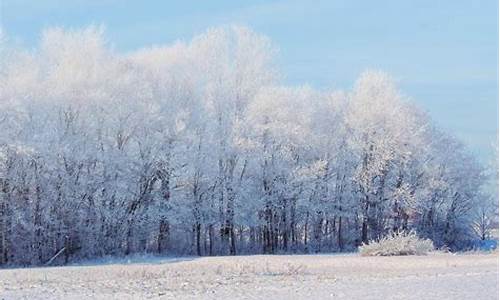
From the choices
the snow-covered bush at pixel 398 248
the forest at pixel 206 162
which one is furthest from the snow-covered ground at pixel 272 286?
the forest at pixel 206 162

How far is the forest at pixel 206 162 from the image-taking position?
37750 millimetres

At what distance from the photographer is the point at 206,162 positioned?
145ft

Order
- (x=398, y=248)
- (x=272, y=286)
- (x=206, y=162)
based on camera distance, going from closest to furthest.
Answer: (x=272, y=286)
(x=398, y=248)
(x=206, y=162)

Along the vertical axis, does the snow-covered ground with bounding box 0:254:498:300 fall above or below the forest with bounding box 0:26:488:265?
below

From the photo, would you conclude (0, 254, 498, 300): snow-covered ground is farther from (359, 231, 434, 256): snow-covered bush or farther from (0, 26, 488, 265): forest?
(0, 26, 488, 265): forest

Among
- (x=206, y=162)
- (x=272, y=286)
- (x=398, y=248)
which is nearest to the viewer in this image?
(x=272, y=286)

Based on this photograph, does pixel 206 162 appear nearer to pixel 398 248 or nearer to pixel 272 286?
pixel 398 248

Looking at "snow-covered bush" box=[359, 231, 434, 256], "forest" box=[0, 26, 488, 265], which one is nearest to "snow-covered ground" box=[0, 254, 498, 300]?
"snow-covered bush" box=[359, 231, 434, 256]

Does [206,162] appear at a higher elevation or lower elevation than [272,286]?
higher

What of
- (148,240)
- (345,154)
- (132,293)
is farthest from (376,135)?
(132,293)

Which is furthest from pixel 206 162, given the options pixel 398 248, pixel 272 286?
pixel 272 286

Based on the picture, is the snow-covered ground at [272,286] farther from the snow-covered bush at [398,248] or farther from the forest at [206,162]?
the forest at [206,162]

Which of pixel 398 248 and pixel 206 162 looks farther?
pixel 206 162

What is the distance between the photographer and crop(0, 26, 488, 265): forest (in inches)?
1486
